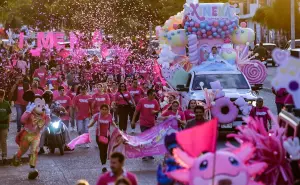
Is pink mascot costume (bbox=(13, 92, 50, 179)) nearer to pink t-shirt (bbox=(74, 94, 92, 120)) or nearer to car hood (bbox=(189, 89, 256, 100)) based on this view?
car hood (bbox=(189, 89, 256, 100))

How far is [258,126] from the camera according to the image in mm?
11102

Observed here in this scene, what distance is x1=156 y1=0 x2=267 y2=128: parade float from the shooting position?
79.3 feet

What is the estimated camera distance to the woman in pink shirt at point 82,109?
23.9 metres

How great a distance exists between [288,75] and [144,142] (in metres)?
8.66

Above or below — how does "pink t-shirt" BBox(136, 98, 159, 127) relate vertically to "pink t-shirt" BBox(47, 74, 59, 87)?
above

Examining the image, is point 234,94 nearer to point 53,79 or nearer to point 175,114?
point 175,114

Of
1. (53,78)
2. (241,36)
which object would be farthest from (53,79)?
(241,36)

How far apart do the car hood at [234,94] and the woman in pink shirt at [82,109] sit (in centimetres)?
259

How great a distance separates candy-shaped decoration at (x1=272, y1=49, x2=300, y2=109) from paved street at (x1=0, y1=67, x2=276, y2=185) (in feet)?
21.6

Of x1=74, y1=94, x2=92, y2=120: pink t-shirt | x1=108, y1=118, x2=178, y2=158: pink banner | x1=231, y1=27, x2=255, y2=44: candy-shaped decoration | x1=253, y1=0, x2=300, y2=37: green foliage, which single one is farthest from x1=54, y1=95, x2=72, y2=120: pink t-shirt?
x1=253, y1=0, x2=300, y2=37: green foliage

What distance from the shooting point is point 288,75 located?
1020cm

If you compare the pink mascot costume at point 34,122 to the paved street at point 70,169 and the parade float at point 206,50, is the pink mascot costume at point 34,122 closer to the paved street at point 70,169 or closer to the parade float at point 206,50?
the paved street at point 70,169

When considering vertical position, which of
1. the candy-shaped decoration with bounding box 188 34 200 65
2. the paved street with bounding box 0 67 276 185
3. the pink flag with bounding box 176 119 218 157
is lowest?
the paved street with bounding box 0 67 276 185

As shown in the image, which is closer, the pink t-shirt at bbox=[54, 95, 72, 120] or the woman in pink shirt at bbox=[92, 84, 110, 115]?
the woman in pink shirt at bbox=[92, 84, 110, 115]
